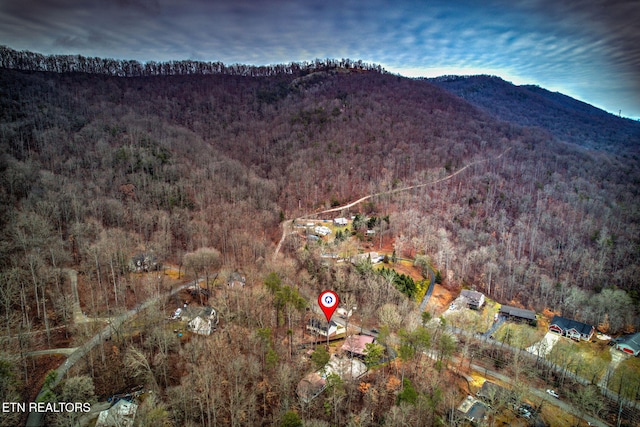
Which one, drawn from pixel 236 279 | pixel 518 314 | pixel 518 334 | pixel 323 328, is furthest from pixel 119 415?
pixel 518 314

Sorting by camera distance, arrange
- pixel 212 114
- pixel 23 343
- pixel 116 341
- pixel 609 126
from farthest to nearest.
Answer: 1. pixel 609 126
2. pixel 212 114
3. pixel 116 341
4. pixel 23 343

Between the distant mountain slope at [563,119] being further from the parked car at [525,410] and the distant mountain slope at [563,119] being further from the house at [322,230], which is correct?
the parked car at [525,410]

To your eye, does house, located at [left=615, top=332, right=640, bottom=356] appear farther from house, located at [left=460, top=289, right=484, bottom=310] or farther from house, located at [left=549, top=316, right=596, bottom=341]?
house, located at [left=460, top=289, right=484, bottom=310]

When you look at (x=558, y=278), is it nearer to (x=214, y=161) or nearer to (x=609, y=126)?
(x=214, y=161)

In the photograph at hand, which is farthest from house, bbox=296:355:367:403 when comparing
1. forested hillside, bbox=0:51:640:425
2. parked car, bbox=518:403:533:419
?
parked car, bbox=518:403:533:419

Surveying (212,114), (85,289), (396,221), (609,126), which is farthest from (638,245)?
(609,126)
